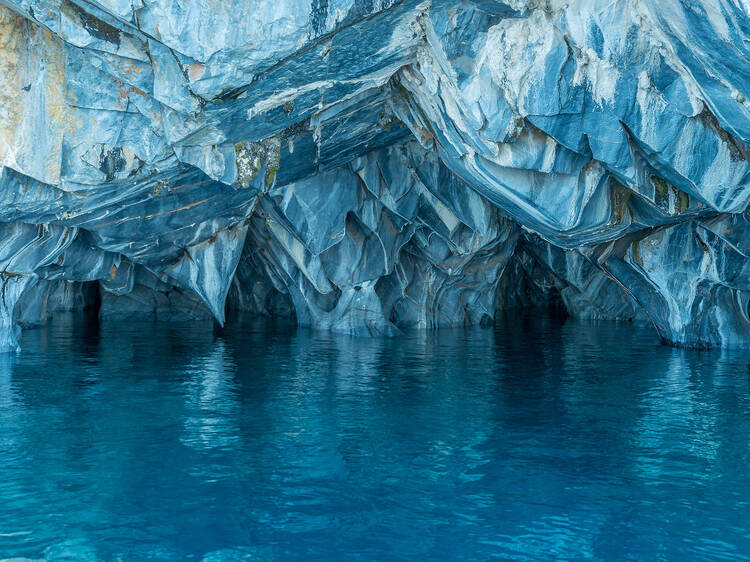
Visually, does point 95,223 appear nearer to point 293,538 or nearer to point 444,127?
point 444,127

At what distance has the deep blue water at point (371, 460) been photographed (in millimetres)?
8227

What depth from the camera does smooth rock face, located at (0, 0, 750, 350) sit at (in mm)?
14039

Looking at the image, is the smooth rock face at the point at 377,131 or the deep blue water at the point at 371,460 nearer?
the deep blue water at the point at 371,460

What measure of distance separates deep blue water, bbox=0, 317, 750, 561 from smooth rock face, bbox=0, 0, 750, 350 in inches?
166

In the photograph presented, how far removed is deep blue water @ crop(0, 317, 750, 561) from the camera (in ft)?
27.0

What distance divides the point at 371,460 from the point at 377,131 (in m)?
12.8

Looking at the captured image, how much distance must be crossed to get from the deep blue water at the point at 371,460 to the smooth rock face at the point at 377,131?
420 cm

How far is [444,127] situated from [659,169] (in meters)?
5.36

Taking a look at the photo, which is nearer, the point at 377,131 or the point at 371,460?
the point at 371,460

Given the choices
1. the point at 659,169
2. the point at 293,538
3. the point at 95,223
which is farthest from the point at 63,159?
the point at 659,169

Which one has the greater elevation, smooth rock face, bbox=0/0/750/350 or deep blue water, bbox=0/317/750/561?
smooth rock face, bbox=0/0/750/350

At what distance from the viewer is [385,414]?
14.3 metres

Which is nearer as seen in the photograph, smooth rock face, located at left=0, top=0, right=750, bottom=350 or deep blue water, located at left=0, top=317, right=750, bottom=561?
deep blue water, located at left=0, top=317, right=750, bottom=561

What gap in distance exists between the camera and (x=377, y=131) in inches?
850
